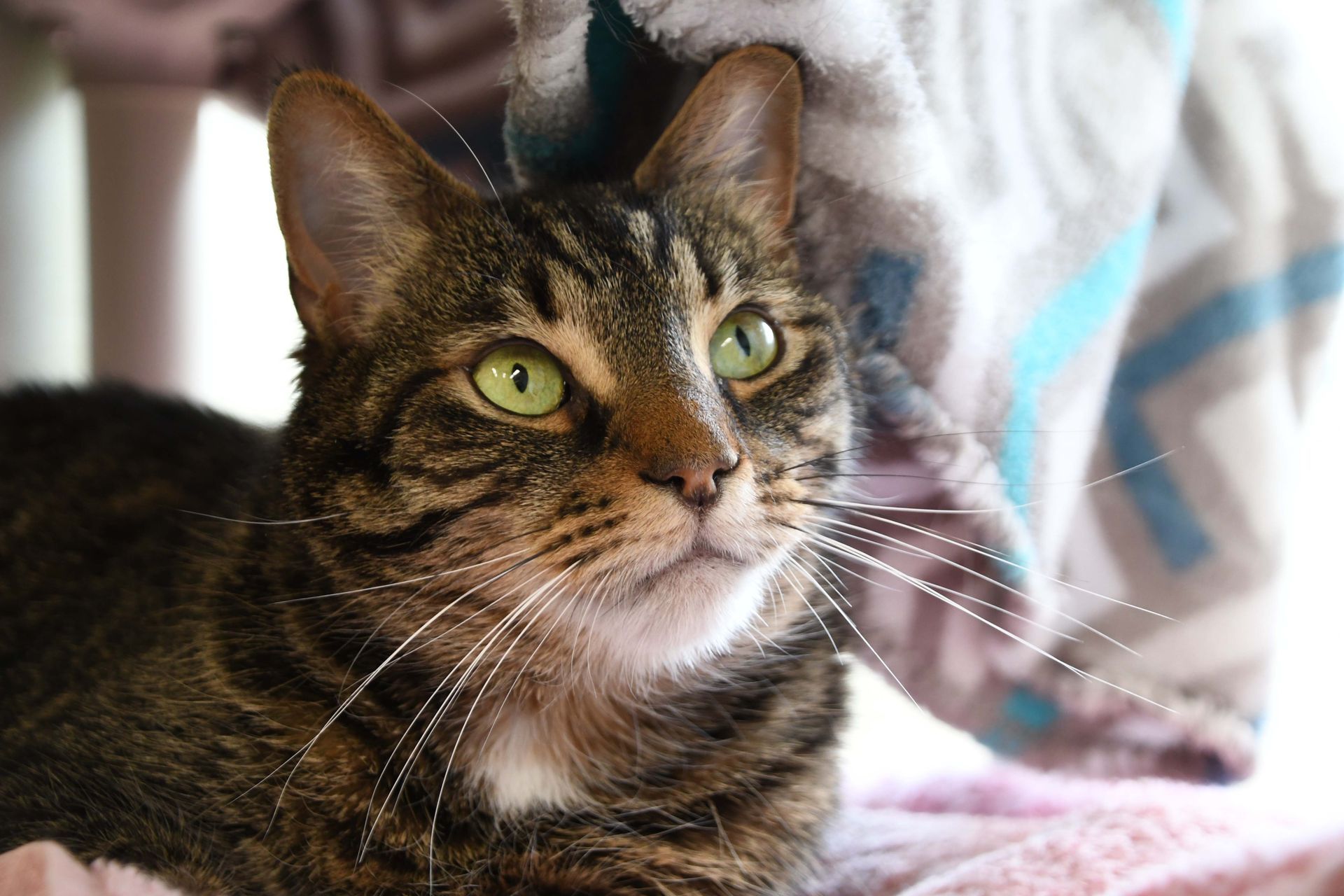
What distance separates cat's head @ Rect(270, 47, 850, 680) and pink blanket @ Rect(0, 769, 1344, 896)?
0.32 m

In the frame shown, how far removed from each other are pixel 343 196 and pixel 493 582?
0.45 meters

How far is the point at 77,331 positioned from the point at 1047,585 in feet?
5.13

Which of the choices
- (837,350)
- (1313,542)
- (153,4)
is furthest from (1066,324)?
(153,4)

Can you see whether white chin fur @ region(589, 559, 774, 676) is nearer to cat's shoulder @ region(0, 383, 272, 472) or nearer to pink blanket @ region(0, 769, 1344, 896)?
pink blanket @ region(0, 769, 1344, 896)

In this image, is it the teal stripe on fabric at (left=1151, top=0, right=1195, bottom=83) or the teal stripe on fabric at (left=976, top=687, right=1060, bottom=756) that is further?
the teal stripe on fabric at (left=976, top=687, right=1060, bottom=756)

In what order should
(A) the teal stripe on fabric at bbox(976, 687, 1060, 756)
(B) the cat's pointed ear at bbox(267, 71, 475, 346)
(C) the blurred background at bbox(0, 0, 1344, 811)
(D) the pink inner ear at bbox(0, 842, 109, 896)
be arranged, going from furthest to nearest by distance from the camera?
(C) the blurred background at bbox(0, 0, 1344, 811) → (A) the teal stripe on fabric at bbox(976, 687, 1060, 756) → (B) the cat's pointed ear at bbox(267, 71, 475, 346) → (D) the pink inner ear at bbox(0, 842, 109, 896)

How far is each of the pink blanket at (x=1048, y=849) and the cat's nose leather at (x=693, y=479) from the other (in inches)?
18.0

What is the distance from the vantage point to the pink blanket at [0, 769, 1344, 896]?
0.80m

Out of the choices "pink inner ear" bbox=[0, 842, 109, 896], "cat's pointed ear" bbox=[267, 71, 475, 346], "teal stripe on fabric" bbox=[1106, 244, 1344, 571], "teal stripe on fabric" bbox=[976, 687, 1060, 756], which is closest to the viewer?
"pink inner ear" bbox=[0, 842, 109, 896]

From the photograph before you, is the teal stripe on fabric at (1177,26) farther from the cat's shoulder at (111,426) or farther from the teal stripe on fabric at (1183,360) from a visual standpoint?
the cat's shoulder at (111,426)

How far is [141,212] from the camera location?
1566 millimetres

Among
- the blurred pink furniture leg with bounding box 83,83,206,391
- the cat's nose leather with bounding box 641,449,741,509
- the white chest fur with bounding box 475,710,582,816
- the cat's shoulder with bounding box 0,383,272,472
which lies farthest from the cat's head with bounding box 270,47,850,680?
the blurred pink furniture leg with bounding box 83,83,206,391

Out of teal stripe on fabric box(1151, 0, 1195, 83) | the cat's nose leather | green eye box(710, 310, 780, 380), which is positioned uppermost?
teal stripe on fabric box(1151, 0, 1195, 83)

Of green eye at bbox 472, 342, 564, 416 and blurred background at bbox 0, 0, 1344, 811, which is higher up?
blurred background at bbox 0, 0, 1344, 811
